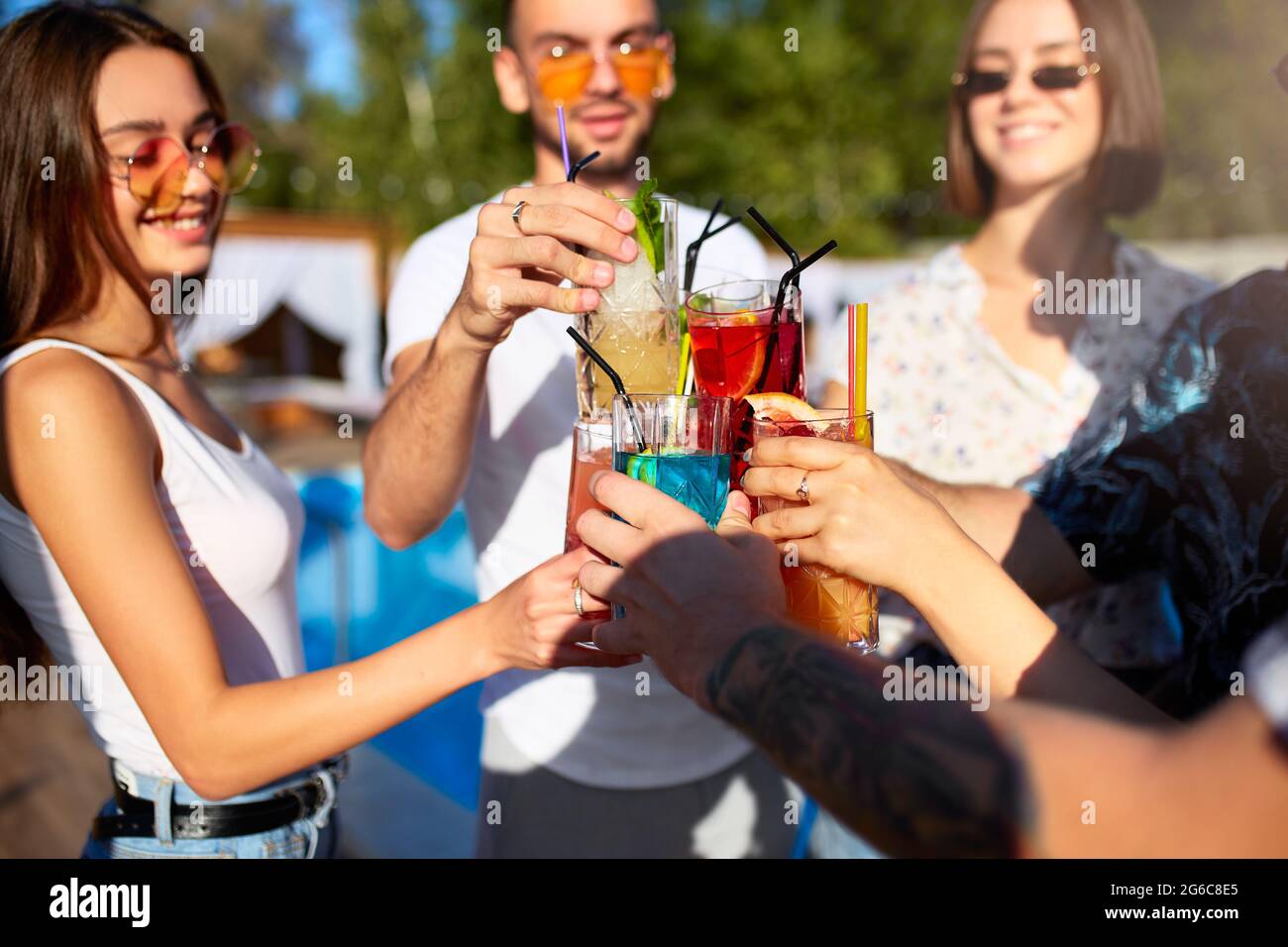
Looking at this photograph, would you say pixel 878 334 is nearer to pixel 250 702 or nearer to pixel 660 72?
pixel 660 72

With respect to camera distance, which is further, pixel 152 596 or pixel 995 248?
pixel 995 248

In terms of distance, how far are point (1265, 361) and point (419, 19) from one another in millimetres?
19831

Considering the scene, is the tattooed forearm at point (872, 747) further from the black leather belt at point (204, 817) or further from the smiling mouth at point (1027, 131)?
the smiling mouth at point (1027, 131)

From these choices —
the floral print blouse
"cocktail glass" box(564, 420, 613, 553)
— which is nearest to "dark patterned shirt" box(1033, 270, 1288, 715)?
the floral print blouse

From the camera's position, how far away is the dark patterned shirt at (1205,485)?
1.67 metres

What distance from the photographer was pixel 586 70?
7.22ft

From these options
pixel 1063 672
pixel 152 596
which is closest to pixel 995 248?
pixel 1063 672

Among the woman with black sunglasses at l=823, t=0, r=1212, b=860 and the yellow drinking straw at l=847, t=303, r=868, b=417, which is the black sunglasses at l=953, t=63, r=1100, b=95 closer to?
the woman with black sunglasses at l=823, t=0, r=1212, b=860

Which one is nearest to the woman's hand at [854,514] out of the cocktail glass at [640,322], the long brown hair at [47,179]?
the cocktail glass at [640,322]

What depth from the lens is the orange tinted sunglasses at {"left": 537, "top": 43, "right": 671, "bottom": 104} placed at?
7.20 ft

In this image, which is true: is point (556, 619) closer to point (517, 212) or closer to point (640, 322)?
point (640, 322)

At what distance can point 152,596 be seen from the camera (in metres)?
1.56

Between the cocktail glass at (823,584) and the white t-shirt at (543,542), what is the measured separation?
2.25 feet

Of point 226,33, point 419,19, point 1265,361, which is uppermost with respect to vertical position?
point 226,33
